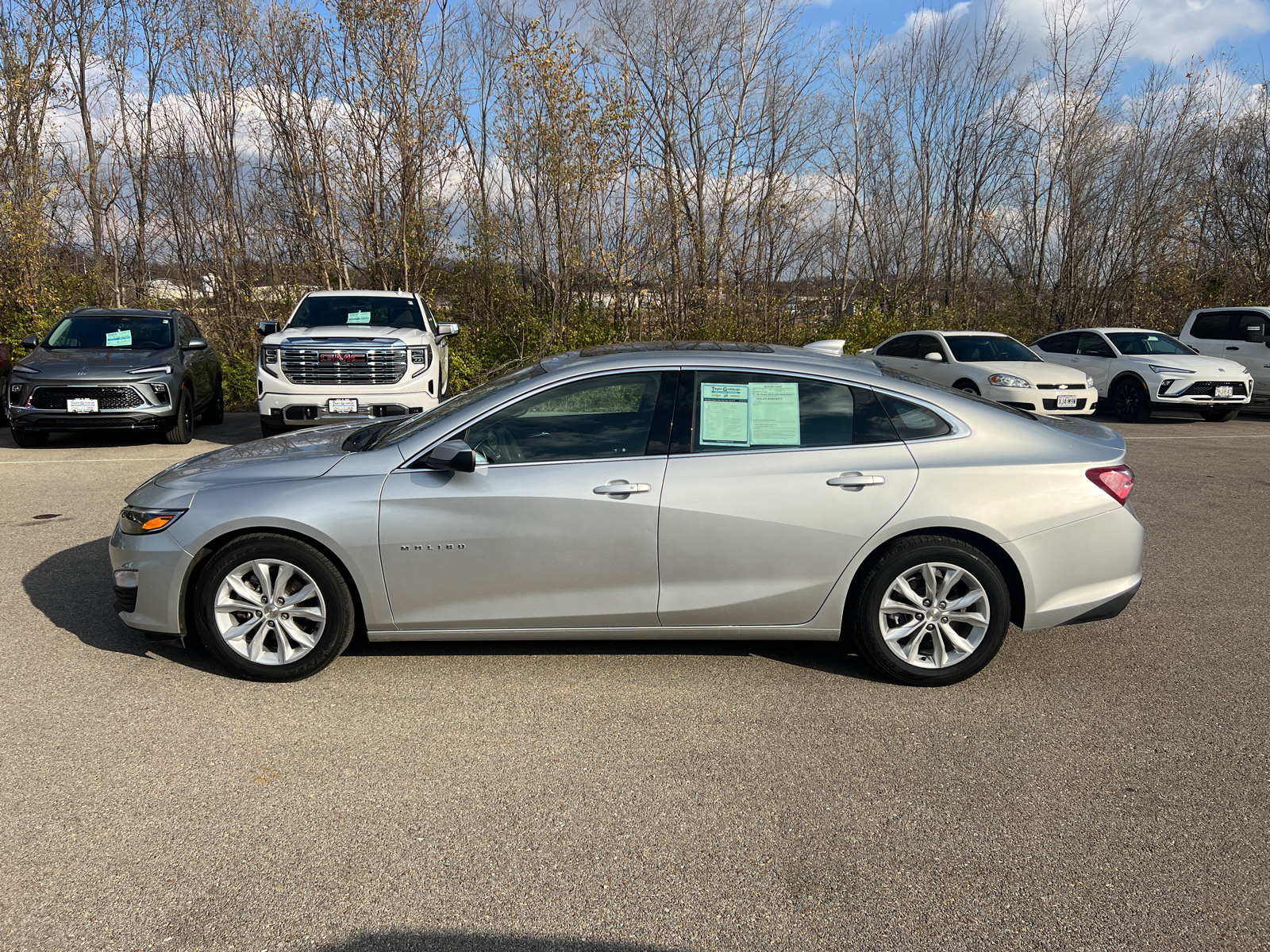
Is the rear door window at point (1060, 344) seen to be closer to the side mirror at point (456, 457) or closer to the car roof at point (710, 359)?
the car roof at point (710, 359)

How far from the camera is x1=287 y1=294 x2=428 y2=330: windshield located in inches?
488

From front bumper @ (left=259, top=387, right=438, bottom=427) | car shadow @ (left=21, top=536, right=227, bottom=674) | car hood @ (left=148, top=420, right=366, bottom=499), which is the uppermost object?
front bumper @ (left=259, top=387, right=438, bottom=427)

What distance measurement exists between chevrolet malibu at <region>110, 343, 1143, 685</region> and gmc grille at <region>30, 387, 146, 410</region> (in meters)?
7.97

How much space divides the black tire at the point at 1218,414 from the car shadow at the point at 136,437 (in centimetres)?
1484

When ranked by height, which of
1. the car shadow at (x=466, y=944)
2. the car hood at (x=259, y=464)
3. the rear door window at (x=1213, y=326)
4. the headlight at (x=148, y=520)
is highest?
the rear door window at (x=1213, y=326)

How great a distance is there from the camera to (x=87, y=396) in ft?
36.9

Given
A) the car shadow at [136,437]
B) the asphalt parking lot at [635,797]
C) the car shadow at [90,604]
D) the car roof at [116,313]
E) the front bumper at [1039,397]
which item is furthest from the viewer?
the front bumper at [1039,397]

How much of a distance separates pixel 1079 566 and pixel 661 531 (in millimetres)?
1933

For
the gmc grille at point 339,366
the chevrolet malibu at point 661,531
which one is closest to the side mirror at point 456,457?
the chevrolet malibu at point 661,531

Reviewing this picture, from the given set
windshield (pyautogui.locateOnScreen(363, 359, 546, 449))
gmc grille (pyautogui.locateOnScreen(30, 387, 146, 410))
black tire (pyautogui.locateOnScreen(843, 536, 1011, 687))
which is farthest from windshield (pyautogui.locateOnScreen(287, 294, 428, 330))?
black tire (pyautogui.locateOnScreen(843, 536, 1011, 687))

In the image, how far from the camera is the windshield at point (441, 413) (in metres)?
4.48

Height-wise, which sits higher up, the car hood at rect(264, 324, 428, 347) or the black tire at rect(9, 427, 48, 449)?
the car hood at rect(264, 324, 428, 347)

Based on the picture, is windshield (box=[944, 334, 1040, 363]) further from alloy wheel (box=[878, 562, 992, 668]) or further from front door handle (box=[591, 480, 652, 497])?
front door handle (box=[591, 480, 652, 497])

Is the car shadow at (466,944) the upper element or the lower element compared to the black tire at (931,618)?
lower
